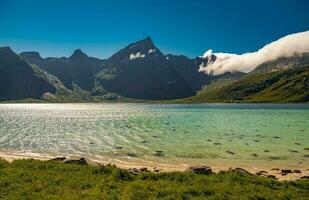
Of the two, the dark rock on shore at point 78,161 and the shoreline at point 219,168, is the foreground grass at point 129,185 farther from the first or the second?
the shoreline at point 219,168

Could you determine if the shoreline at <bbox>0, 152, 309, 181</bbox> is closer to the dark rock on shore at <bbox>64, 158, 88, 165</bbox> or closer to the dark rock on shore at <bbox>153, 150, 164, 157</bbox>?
the dark rock on shore at <bbox>64, 158, 88, 165</bbox>

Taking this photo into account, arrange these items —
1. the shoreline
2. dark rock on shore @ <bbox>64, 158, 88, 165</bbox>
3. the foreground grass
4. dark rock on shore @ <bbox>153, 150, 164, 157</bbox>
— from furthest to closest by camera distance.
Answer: dark rock on shore @ <bbox>153, 150, 164, 157</bbox>
the shoreline
dark rock on shore @ <bbox>64, 158, 88, 165</bbox>
the foreground grass

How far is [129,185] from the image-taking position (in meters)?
26.9

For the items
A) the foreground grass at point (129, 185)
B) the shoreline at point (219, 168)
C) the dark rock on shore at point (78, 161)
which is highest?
the foreground grass at point (129, 185)

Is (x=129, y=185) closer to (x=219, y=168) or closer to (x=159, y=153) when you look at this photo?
(x=219, y=168)

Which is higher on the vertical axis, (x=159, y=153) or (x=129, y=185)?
(x=129, y=185)

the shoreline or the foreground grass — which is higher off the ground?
the foreground grass

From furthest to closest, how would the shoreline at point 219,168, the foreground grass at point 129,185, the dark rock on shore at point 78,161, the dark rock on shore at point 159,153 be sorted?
the dark rock on shore at point 159,153, the shoreline at point 219,168, the dark rock on shore at point 78,161, the foreground grass at point 129,185

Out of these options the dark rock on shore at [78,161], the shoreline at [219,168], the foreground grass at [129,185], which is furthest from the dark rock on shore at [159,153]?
the foreground grass at [129,185]

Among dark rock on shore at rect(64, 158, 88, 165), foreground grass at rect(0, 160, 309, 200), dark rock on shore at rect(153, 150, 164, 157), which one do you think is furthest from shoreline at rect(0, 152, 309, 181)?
foreground grass at rect(0, 160, 309, 200)

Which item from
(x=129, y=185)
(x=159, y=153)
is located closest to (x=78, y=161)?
(x=129, y=185)

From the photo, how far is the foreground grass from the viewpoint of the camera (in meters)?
24.4

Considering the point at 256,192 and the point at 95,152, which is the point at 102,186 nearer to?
the point at 256,192

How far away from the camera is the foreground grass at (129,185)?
2436 cm
